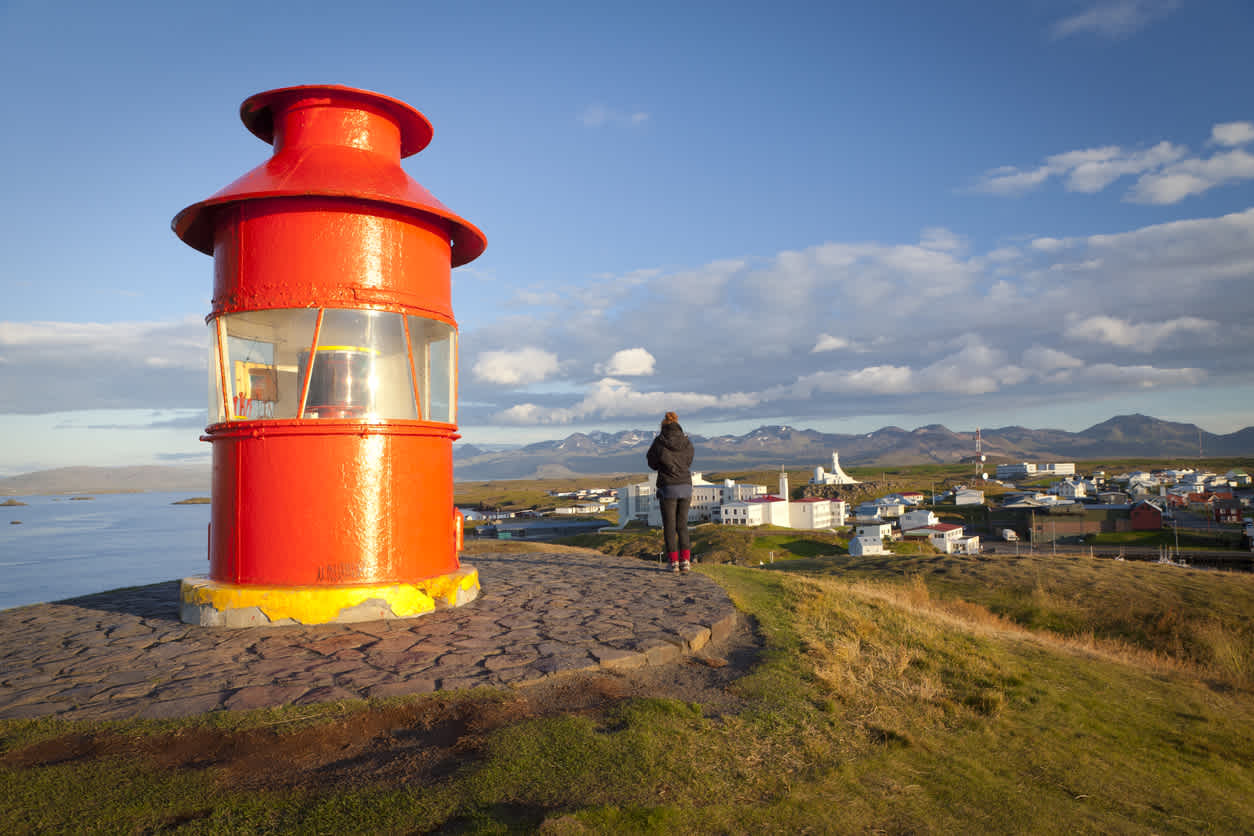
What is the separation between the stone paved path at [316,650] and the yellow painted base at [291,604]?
0.15m

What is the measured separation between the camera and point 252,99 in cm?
816

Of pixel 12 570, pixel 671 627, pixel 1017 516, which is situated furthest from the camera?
pixel 1017 516

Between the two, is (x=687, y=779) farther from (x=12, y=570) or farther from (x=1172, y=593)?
(x=12, y=570)

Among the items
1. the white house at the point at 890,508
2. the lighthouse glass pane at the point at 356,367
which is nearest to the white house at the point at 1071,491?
the white house at the point at 890,508

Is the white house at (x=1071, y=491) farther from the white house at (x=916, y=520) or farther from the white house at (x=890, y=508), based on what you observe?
the white house at (x=916, y=520)

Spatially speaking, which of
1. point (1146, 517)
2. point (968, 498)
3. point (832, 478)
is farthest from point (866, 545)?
point (832, 478)

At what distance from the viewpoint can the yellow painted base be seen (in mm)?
7043

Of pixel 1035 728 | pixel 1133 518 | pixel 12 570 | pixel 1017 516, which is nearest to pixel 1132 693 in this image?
pixel 1035 728

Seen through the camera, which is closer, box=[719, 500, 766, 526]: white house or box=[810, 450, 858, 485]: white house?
box=[719, 500, 766, 526]: white house

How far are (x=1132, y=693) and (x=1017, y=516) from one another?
8809 centimetres

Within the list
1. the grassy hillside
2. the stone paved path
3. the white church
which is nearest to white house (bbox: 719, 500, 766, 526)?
the white church

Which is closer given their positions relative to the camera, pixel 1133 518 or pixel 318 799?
pixel 318 799

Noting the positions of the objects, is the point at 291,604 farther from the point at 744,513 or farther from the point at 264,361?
the point at 744,513

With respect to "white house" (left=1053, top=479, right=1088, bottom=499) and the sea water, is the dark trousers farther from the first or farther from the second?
"white house" (left=1053, top=479, right=1088, bottom=499)
